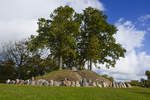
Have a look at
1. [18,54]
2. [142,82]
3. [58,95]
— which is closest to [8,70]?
[18,54]

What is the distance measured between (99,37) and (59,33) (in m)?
10.4

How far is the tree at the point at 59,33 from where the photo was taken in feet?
111

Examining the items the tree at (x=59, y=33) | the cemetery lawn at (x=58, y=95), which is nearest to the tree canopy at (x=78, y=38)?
the tree at (x=59, y=33)

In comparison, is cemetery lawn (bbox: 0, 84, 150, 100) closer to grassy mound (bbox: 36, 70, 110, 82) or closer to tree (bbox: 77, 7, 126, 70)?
grassy mound (bbox: 36, 70, 110, 82)

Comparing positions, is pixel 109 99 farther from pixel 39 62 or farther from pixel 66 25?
pixel 39 62

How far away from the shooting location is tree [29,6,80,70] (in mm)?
33875

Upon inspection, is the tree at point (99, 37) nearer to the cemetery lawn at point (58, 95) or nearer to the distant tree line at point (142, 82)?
the distant tree line at point (142, 82)

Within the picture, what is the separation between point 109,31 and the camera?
3959 cm

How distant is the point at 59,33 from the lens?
33938 mm

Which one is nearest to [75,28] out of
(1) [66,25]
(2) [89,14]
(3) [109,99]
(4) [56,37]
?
(1) [66,25]

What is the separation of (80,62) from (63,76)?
1489cm

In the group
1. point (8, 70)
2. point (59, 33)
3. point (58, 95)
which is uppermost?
point (59, 33)

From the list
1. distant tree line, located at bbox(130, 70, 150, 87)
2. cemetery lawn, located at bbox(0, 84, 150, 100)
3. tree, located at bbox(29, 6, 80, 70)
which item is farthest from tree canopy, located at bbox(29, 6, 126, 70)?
cemetery lawn, located at bbox(0, 84, 150, 100)

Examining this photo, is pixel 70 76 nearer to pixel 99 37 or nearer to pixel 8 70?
pixel 99 37
